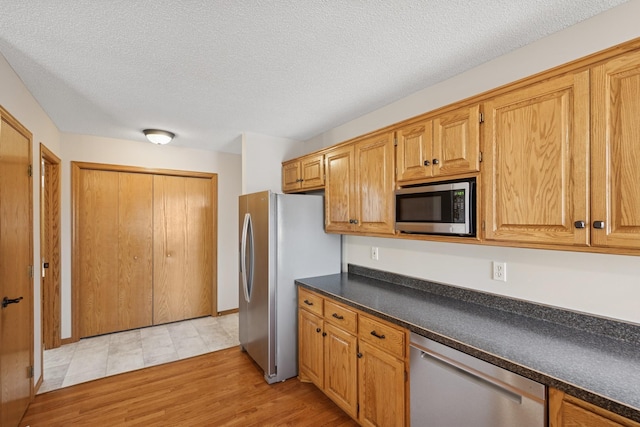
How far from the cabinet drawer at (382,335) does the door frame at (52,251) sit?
3.54 m

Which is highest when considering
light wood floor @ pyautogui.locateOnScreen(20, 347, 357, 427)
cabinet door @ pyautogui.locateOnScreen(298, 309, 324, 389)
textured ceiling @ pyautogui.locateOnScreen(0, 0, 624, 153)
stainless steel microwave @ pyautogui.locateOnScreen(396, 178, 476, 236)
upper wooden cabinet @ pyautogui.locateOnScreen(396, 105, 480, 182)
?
textured ceiling @ pyautogui.locateOnScreen(0, 0, 624, 153)

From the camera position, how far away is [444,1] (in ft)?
4.55

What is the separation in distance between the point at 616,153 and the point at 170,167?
14.4ft

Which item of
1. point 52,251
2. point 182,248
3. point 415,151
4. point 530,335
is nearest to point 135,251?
point 182,248

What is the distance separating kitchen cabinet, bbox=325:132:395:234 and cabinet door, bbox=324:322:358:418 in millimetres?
837

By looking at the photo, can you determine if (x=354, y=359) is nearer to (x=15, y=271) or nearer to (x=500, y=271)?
(x=500, y=271)

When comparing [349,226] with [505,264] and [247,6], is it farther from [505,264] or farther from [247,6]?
[247,6]

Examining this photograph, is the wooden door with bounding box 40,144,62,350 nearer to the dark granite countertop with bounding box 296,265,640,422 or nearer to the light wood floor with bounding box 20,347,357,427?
the light wood floor with bounding box 20,347,357,427

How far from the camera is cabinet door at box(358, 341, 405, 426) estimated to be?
5.66ft

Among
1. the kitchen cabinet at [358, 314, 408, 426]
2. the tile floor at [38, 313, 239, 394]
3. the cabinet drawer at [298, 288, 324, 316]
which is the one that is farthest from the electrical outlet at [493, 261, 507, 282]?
the tile floor at [38, 313, 239, 394]

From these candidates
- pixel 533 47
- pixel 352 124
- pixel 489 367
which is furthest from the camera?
pixel 352 124

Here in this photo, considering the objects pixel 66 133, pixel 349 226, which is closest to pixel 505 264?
pixel 349 226

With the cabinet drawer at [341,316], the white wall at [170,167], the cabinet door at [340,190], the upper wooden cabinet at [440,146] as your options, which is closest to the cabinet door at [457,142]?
the upper wooden cabinet at [440,146]

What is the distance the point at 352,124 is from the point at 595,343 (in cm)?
248
